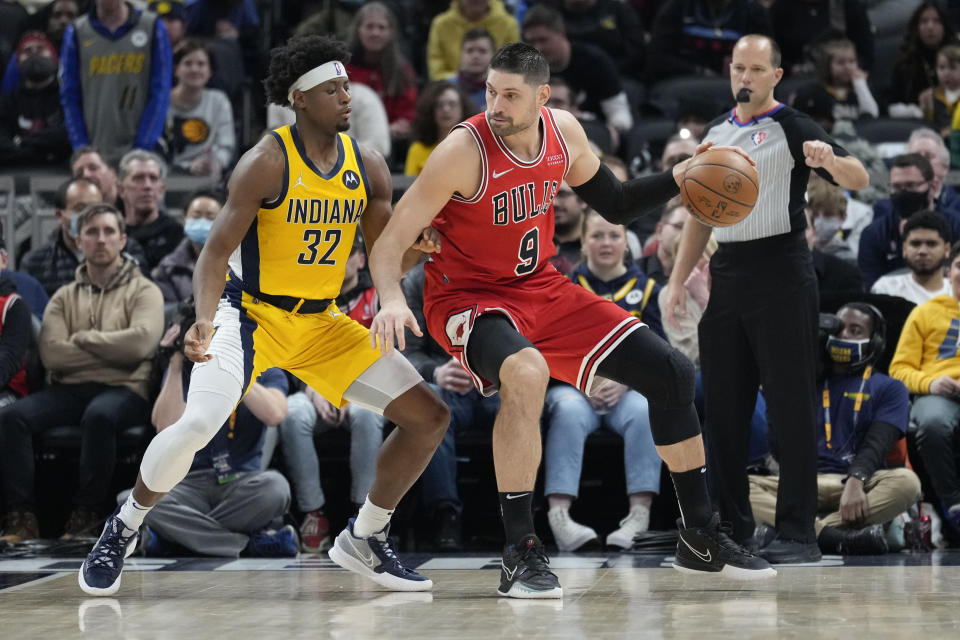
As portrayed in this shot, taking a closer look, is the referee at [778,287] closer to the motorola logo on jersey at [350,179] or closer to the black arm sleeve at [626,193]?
the black arm sleeve at [626,193]

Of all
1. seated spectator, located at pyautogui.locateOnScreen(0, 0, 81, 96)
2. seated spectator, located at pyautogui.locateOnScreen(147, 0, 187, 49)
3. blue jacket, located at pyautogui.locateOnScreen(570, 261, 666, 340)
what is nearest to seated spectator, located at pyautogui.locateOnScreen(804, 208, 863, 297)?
blue jacket, located at pyautogui.locateOnScreen(570, 261, 666, 340)

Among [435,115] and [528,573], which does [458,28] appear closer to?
[435,115]

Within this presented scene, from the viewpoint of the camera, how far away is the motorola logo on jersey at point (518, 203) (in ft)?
14.8

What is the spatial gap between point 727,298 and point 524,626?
6.94ft

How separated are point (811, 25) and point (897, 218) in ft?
10.8

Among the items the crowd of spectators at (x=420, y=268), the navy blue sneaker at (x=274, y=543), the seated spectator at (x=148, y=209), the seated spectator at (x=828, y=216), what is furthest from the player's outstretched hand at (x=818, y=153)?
the seated spectator at (x=148, y=209)

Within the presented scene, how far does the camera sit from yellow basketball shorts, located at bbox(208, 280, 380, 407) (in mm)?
4621

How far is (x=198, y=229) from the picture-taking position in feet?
23.5

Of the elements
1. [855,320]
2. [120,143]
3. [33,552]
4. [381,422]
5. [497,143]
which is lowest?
[33,552]

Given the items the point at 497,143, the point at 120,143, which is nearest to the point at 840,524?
the point at 497,143

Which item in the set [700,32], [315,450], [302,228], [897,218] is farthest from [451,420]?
[700,32]

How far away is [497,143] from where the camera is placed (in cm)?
451

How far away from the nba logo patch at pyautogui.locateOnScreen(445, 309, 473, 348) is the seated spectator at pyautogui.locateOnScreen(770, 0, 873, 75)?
6416 mm

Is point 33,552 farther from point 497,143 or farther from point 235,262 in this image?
point 497,143
